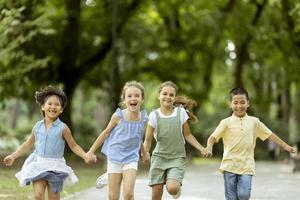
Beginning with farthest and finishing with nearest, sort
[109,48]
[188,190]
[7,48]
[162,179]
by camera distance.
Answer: [109,48]
[7,48]
[188,190]
[162,179]

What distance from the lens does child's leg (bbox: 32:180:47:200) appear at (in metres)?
7.65

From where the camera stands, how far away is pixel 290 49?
2906 centimetres

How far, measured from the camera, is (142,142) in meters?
8.48

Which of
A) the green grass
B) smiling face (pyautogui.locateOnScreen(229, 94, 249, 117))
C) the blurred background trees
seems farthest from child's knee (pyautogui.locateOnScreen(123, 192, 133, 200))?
the blurred background trees

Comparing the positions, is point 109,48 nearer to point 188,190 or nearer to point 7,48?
point 7,48

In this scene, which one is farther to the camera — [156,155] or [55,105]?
[156,155]

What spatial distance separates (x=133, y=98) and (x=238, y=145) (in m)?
1.49

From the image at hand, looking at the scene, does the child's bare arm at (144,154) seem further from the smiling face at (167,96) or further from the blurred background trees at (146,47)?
the blurred background trees at (146,47)

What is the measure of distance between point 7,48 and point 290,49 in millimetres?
15657

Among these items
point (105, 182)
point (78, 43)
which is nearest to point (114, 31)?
point (78, 43)

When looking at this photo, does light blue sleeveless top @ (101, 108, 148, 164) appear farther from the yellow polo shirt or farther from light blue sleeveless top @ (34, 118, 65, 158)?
the yellow polo shirt

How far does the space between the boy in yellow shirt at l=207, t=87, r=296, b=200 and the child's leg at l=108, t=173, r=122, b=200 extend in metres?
1.24

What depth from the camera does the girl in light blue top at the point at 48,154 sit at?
25.3ft

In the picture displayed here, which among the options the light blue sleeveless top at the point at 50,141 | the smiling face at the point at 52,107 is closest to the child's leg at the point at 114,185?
the light blue sleeveless top at the point at 50,141
